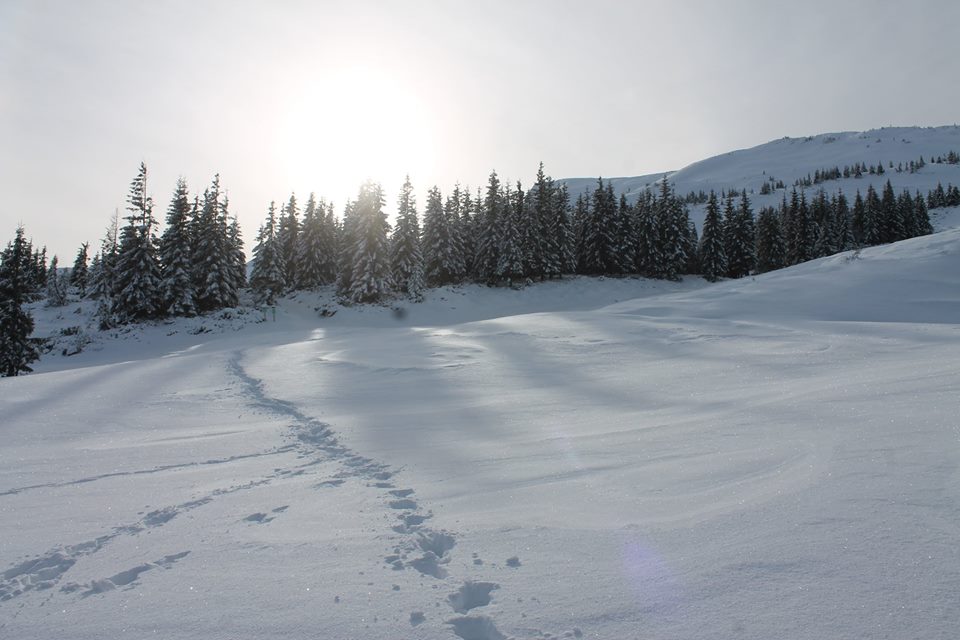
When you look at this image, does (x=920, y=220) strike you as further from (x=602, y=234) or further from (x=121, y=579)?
(x=121, y=579)

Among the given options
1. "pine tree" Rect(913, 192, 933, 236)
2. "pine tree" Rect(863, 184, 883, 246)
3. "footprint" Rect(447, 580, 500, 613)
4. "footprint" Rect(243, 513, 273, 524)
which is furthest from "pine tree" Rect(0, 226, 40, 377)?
"pine tree" Rect(913, 192, 933, 236)

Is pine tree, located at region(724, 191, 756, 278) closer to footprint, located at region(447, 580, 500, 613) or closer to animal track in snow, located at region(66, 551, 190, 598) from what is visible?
footprint, located at region(447, 580, 500, 613)

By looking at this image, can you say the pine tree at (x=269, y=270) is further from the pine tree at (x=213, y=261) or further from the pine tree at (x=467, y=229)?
the pine tree at (x=467, y=229)

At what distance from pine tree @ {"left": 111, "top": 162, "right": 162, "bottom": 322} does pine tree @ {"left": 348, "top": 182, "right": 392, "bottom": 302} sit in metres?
14.9

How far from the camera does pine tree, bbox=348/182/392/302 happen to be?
1741 inches

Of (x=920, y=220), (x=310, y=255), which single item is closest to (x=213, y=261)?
(x=310, y=255)

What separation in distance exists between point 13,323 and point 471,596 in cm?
3523

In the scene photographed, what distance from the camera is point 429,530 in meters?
3.76

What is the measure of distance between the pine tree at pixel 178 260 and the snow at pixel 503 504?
3093cm

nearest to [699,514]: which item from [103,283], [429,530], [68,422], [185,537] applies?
[429,530]

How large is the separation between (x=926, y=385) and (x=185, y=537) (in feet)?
27.7

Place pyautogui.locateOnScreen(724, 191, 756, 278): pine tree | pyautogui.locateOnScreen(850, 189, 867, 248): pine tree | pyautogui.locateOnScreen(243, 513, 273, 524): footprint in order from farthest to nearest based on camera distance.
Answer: pyautogui.locateOnScreen(850, 189, 867, 248): pine tree → pyautogui.locateOnScreen(724, 191, 756, 278): pine tree → pyautogui.locateOnScreen(243, 513, 273, 524): footprint

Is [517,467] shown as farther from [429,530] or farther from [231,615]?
[231,615]

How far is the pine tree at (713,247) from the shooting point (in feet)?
181
